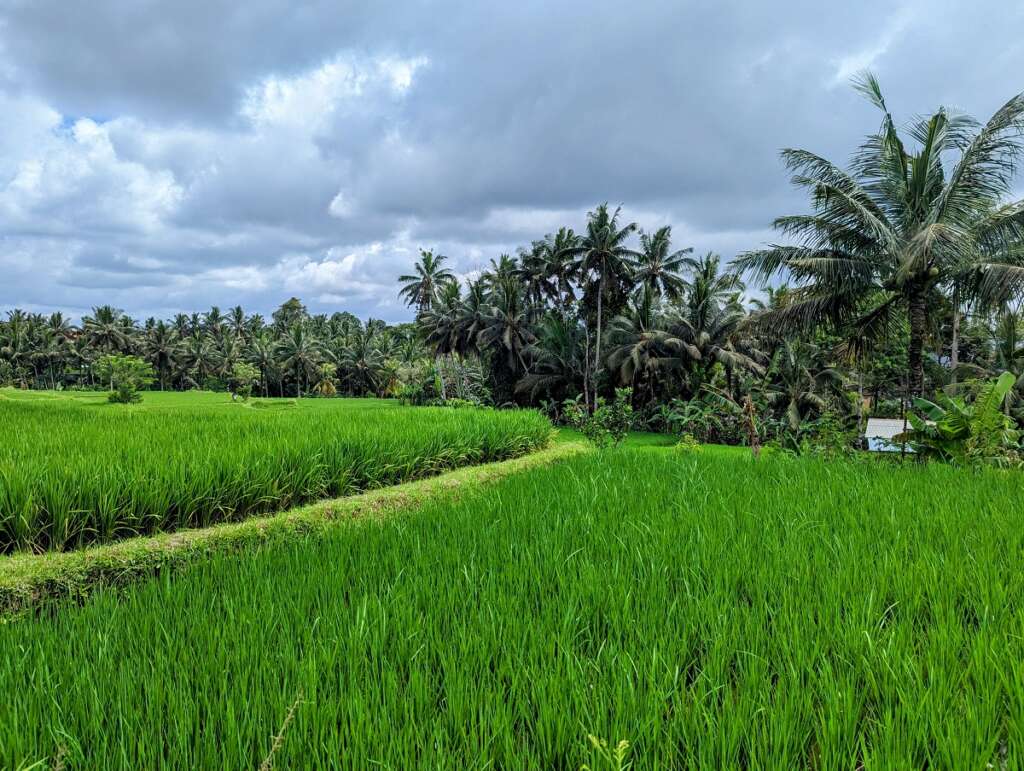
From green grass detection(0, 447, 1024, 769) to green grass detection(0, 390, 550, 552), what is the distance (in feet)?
5.90

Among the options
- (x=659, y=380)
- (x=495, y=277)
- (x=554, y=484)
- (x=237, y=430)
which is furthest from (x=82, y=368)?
(x=554, y=484)

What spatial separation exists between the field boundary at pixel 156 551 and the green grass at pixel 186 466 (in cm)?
24

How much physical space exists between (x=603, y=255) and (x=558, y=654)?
29574mm

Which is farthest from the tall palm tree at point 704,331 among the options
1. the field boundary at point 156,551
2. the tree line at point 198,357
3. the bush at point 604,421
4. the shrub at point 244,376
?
the shrub at point 244,376

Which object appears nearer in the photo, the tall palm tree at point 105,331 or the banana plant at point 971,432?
the banana plant at point 971,432

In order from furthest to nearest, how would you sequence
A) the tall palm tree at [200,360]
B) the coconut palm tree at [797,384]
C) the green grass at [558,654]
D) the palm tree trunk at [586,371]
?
the tall palm tree at [200,360] < the palm tree trunk at [586,371] < the coconut palm tree at [797,384] < the green grass at [558,654]

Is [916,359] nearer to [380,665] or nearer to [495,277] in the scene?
[380,665]

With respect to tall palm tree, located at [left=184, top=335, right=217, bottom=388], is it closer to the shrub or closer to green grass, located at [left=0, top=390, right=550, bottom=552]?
the shrub

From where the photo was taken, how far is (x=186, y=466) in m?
5.17

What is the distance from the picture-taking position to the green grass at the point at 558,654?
150 cm

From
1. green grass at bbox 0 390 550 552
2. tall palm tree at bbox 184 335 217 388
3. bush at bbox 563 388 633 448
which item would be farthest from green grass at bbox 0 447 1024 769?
tall palm tree at bbox 184 335 217 388

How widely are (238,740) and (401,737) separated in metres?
0.48

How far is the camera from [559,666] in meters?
1.77

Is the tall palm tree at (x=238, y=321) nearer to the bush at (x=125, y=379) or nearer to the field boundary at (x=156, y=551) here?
the bush at (x=125, y=379)
